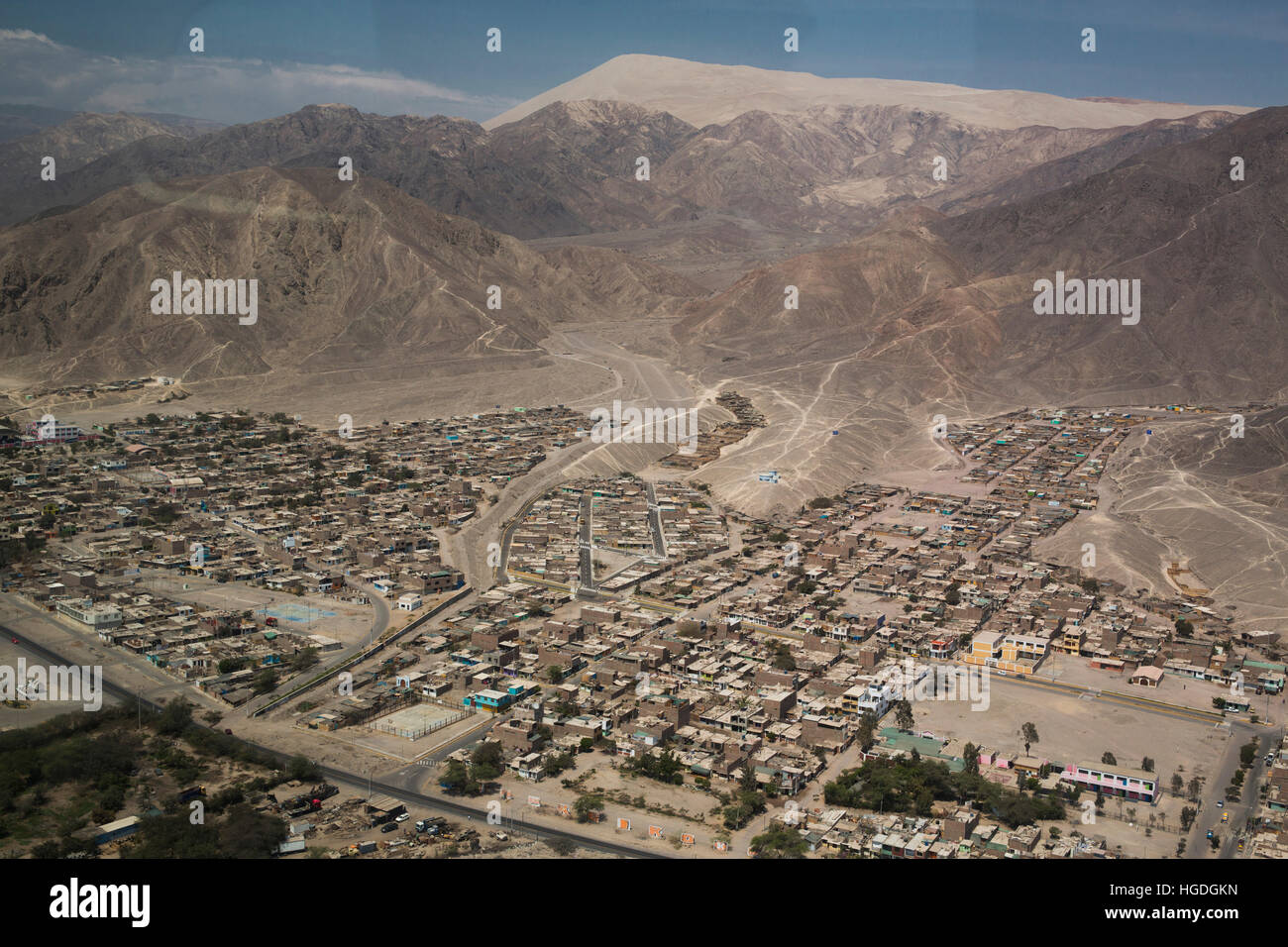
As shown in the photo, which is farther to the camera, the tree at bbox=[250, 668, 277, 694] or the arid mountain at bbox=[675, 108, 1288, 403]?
the arid mountain at bbox=[675, 108, 1288, 403]

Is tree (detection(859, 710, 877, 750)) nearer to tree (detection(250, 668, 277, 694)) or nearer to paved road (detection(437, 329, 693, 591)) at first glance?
tree (detection(250, 668, 277, 694))

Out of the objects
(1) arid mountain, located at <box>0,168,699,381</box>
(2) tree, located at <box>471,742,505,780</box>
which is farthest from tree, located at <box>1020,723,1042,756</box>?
(1) arid mountain, located at <box>0,168,699,381</box>

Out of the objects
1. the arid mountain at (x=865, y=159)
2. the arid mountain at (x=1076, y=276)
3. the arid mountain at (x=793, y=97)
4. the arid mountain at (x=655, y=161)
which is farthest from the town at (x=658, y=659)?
the arid mountain at (x=793, y=97)

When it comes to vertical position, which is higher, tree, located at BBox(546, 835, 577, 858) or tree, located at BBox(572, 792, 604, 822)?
tree, located at BBox(546, 835, 577, 858)

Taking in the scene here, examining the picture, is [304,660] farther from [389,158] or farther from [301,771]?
[389,158]

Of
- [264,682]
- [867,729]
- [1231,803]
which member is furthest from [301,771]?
[1231,803]
